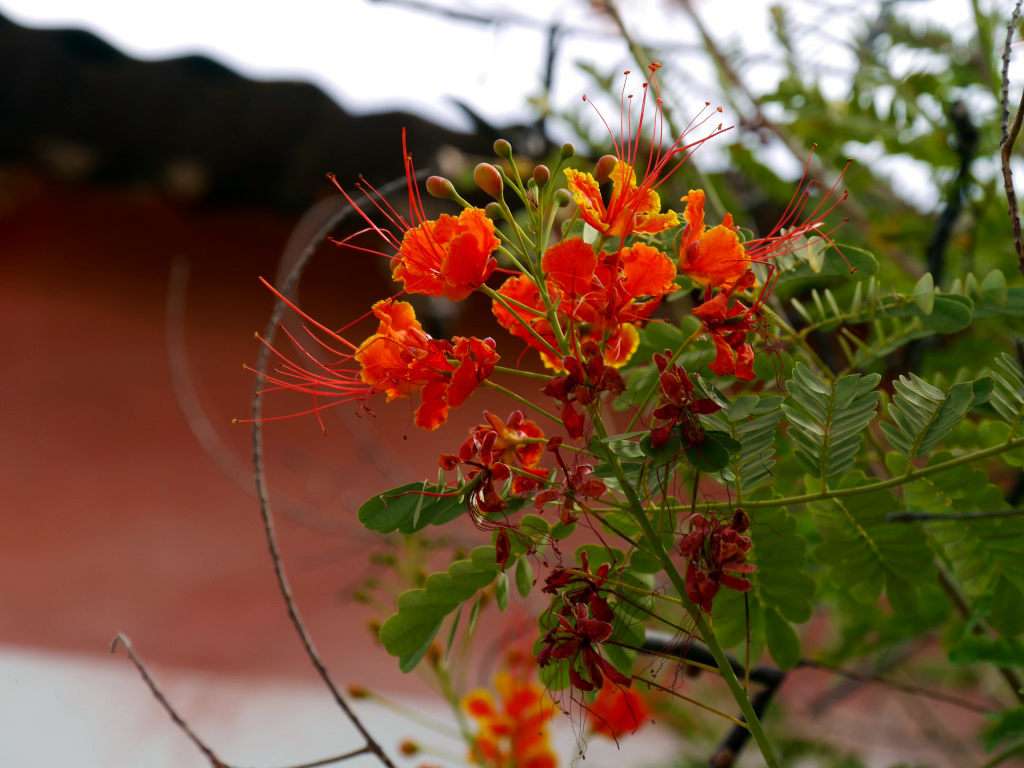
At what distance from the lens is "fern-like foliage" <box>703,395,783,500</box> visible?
417mm

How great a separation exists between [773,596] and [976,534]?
0.12 meters

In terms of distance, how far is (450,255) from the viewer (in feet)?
1.37

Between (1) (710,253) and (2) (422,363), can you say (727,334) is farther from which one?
(2) (422,363)

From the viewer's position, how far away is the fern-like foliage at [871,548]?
503mm

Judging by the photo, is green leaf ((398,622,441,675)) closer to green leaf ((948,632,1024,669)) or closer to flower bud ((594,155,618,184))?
flower bud ((594,155,618,184))

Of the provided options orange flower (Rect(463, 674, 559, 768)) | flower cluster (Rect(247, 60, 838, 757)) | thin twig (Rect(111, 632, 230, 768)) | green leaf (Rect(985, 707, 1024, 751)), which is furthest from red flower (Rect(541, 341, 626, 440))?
orange flower (Rect(463, 674, 559, 768))

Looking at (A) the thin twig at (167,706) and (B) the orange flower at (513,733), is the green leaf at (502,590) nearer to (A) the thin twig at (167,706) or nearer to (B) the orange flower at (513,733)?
(A) the thin twig at (167,706)

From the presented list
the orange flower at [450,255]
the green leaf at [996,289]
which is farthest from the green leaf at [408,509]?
the green leaf at [996,289]

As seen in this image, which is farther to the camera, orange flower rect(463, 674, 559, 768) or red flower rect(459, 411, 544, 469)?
orange flower rect(463, 674, 559, 768)

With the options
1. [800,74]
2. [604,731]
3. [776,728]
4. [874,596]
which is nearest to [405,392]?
[874,596]

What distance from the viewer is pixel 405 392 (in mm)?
463

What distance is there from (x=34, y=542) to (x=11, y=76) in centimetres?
101

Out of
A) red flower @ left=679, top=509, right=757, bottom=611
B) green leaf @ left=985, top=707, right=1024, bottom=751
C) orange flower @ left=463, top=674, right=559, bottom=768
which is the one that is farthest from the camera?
orange flower @ left=463, top=674, right=559, bottom=768

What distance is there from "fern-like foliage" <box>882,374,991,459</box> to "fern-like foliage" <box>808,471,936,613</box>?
0.14 ft
